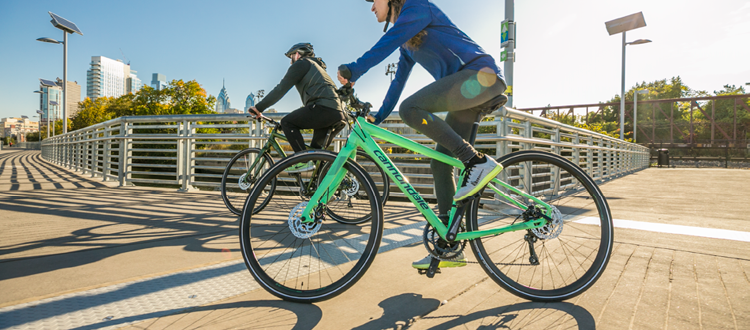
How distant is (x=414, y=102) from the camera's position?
2.10 meters

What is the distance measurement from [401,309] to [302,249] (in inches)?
39.8

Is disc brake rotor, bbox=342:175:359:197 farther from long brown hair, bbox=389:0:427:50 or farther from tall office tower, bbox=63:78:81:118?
tall office tower, bbox=63:78:81:118

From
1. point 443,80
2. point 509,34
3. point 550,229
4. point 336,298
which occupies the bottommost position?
point 336,298

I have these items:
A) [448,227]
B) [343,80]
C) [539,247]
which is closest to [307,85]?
[343,80]

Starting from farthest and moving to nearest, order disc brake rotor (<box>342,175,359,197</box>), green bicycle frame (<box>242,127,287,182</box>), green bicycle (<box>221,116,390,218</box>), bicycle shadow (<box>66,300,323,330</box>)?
green bicycle frame (<box>242,127,287,182</box>)
green bicycle (<box>221,116,390,218</box>)
disc brake rotor (<box>342,175,359,197</box>)
bicycle shadow (<box>66,300,323,330</box>)

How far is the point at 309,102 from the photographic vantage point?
3797mm

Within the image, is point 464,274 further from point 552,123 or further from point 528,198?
point 552,123

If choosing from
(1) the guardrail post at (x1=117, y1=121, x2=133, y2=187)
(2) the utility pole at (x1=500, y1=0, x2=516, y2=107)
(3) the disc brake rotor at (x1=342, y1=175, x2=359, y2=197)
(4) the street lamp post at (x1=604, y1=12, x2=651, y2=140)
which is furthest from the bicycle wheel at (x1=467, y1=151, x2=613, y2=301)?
(4) the street lamp post at (x1=604, y1=12, x2=651, y2=140)

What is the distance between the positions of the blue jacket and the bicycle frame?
0.87 ft

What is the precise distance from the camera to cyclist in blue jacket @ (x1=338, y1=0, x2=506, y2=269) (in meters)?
1.98

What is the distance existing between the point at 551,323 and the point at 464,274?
676mm

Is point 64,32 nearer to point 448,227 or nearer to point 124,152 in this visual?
point 124,152

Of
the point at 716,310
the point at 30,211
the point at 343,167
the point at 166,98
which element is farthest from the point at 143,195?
the point at 166,98

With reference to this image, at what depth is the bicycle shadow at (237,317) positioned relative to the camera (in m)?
1.66
